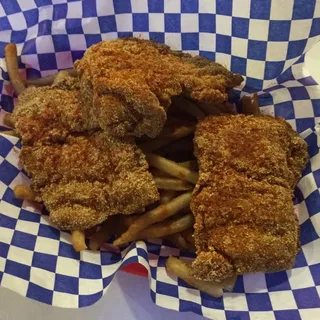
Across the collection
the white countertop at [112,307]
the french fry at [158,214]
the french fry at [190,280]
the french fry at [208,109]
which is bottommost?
the white countertop at [112,307]

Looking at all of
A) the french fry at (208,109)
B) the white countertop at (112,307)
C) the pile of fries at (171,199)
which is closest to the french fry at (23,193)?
the pile of fries at (171,199)

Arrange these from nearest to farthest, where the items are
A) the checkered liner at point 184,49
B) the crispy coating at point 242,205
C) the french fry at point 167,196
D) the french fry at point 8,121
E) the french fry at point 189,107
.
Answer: the crispy coating at point 242,205 → the checkered liner at point 184,49 → the french fry at point 167,196 → the french fry at point 189,107 → the french fry at point 8,121

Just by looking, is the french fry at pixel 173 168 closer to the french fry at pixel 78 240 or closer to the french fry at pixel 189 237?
the french fry at pixel 189 237

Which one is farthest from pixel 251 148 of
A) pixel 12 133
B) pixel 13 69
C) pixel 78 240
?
pixel 13 69

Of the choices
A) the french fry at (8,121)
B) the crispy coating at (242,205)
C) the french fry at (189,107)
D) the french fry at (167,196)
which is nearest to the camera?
the crispy coating at (242,205)

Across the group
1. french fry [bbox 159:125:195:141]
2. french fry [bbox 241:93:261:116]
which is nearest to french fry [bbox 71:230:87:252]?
french fry [bbox 159:125:195:141]

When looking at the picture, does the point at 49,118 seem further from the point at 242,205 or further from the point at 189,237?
the point at 242,205

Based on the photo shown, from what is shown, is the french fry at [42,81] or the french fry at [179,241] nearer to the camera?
the french fry at [179,241]

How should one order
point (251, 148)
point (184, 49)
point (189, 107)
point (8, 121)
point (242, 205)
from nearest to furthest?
point (242, 205)
point (251, 148)
point (189, 107)
point (8, 121)
point (184, 49)
